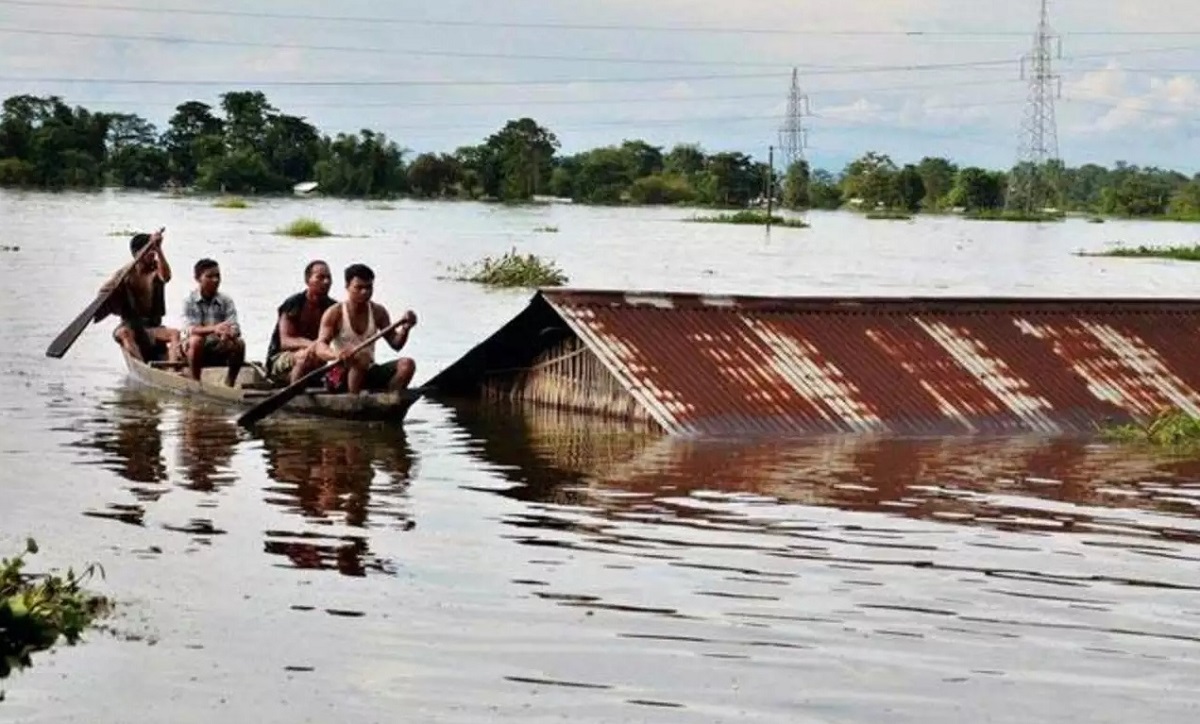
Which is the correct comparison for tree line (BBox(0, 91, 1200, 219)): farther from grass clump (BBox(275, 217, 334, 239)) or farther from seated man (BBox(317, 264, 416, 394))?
seated man (BBox(317, 264, 416, 394))

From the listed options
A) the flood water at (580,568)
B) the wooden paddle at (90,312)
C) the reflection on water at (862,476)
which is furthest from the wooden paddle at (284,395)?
the wooden paddle at (90,312)

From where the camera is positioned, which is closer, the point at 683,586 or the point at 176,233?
the point at 683,586

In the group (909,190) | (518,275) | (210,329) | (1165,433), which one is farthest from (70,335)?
(909,190)

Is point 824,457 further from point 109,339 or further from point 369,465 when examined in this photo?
point 109,339

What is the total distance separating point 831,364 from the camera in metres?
17.6

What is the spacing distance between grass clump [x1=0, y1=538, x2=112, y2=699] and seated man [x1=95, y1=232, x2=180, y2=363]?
1054 cm

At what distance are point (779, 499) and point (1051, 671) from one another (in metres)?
4.77

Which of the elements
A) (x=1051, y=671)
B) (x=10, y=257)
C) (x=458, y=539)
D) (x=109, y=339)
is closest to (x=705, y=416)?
(x=458, y=539)

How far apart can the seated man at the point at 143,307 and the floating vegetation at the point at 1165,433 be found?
A: 8.76 m

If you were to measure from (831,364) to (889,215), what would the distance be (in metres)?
111

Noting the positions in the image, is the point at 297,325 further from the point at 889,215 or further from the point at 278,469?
the point at 889,215

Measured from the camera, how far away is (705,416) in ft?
53.9

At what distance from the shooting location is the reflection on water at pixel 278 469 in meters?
11.6

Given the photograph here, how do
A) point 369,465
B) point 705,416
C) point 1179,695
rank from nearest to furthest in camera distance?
point 1179,695, point 369,465, point 705,416
